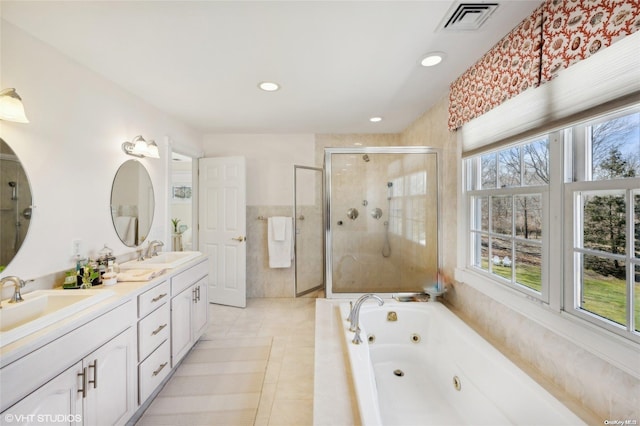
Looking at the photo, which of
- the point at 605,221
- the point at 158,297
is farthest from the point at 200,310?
the point at 605,221

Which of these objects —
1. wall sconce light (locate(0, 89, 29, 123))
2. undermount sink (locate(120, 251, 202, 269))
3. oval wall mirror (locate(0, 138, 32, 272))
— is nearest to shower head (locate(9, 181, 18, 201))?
oval wall mirror (locate(0, 138, 32, 272))

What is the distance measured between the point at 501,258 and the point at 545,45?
124 cm

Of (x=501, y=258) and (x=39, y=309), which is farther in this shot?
(x=501, y=258)

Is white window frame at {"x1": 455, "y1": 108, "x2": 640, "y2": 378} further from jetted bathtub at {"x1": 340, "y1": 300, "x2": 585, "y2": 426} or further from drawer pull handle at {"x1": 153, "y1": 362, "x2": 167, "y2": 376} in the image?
drawer pull handle at {"x1": 153, "y1": 362, "x2": 167, "y2": 376}

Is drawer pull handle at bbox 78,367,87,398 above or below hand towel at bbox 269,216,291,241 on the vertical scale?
below

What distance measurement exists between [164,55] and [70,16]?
1.42ft

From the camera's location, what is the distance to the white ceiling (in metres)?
1.25

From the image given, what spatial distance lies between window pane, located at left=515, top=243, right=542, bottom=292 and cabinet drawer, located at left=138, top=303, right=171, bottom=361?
2.35 m

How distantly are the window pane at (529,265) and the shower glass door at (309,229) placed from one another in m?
2.29

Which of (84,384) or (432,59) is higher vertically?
(432,59)

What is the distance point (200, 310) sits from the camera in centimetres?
234

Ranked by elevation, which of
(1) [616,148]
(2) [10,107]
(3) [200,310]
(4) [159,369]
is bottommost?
(4) [159,369]

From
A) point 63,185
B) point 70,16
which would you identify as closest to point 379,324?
point 63,185

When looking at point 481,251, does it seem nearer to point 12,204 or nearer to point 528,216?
A: point 528,216
